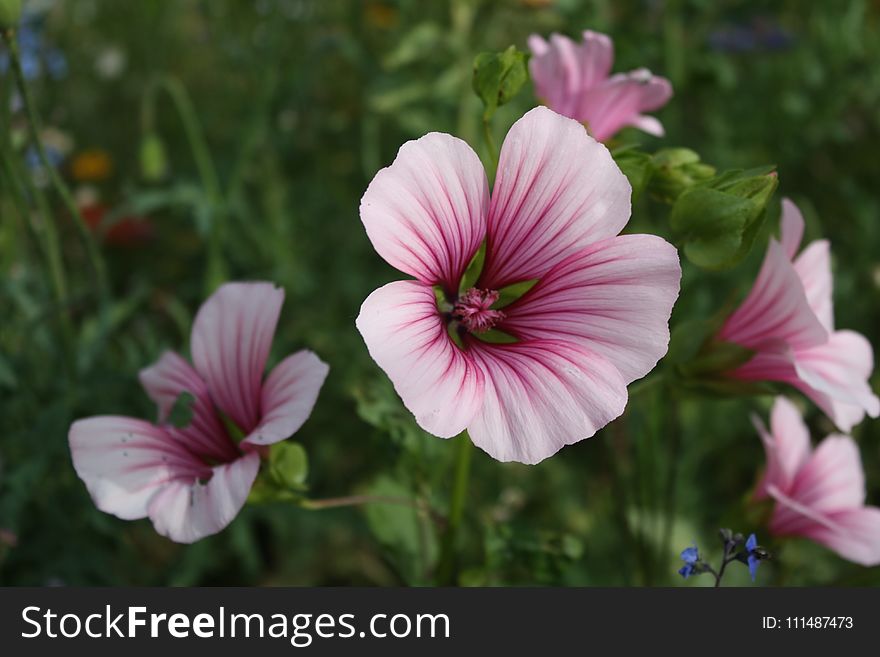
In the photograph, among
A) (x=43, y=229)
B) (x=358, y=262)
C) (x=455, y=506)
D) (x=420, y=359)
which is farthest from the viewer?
(x=358, y=262)

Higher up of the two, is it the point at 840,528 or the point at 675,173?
the point at 675,173

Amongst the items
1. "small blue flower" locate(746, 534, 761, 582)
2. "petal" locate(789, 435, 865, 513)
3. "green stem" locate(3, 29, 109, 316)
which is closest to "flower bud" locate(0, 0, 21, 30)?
"green stem" locate(3, 29, 109, 316)

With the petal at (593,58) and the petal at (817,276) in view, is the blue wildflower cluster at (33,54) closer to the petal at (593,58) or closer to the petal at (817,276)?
the petal at (593,58)

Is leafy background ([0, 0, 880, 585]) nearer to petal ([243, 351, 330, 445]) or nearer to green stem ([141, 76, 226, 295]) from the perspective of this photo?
green stem ([141, 76, 226, 295])

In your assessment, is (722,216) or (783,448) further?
(783,448)

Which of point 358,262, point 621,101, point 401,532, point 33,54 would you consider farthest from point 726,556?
point 33,54

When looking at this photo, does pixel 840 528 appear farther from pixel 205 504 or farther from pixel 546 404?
pixel 205 504
